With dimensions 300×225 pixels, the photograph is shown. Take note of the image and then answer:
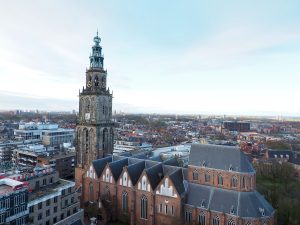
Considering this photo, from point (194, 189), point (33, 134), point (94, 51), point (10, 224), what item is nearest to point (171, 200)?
point (194, 189)

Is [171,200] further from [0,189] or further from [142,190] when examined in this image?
[0,189]

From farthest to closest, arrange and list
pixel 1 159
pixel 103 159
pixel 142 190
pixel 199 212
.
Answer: pixel 1 159
pixel 103 159
pixel 142 190
pixel 199 212

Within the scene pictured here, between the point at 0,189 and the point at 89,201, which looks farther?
the point at 89,201

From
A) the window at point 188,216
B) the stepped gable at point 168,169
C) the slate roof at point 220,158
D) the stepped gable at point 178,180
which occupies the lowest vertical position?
the window at point 188,216

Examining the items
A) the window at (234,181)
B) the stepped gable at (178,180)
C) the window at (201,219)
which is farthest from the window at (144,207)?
the window at (234,181)

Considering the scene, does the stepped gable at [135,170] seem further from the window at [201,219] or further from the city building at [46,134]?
the city building at [46,134]

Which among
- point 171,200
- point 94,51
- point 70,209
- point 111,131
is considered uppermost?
point 94,51

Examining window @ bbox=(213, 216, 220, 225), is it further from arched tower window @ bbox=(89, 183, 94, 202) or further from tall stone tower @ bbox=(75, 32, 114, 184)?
tall stone tower @ bbox=(75, 32, 114, 184)

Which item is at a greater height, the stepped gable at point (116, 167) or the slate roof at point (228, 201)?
the stepped gable at point (116, 167)
